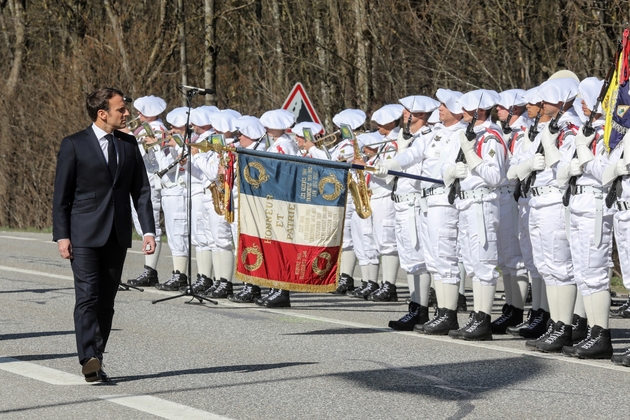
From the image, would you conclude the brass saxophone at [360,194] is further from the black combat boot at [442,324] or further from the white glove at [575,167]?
the white glove at [575,167]

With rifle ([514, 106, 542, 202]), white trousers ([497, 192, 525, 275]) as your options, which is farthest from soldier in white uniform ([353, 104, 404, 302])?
rifle ([514, 106, 542, 202])

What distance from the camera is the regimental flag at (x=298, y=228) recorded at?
11.9m

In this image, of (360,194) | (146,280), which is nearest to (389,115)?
(360,194)

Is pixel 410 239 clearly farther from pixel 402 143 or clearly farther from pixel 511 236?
pixel 402 143

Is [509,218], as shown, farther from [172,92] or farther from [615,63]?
[172,92]

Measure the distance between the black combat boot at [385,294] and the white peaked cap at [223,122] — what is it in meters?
2.60

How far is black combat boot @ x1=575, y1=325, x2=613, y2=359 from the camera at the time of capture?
995 centimetres

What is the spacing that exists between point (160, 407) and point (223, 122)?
7.45 meters

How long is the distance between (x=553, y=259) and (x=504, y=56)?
33.9 ft

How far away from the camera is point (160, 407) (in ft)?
25.7

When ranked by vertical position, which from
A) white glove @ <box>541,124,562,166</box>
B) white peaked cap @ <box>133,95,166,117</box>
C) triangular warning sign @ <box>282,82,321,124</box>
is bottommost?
white glove @ <box>541,124,562,166</box>

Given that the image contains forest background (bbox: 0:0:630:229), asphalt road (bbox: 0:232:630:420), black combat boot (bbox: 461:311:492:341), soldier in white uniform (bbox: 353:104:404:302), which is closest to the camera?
asphalt road (bbox: 0:232:630:420)

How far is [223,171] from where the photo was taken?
48.4 ft

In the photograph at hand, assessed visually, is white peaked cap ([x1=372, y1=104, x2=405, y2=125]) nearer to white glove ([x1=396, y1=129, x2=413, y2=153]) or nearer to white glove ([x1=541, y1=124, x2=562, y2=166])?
white glove ([x1=396, y1=129, x2=413, y2=153])
